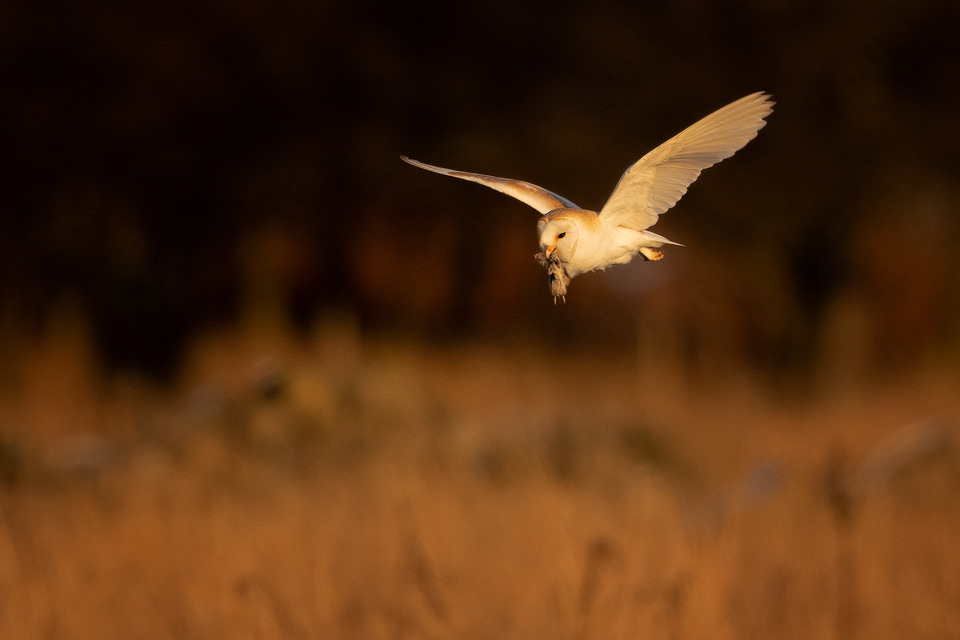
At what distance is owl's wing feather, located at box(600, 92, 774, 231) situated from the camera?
70 cm

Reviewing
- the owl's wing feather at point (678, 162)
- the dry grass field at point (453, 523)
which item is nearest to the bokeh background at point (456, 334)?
the dry grass field at point (453, 523)

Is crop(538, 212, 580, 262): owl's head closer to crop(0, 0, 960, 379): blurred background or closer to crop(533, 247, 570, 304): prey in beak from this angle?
crop(533, 247, 570, 304): prey in beak

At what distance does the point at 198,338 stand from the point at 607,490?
14.0 feet

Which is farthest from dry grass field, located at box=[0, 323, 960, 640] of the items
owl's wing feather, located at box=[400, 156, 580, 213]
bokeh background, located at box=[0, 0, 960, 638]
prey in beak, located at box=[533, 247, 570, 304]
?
prey in beak, located at box=[533, 247, 570, 304]

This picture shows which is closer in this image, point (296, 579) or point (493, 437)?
point (296, 579)

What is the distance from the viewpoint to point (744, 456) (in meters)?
4.99

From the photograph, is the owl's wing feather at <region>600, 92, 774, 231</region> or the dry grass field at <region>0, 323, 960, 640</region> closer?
the owl's wing feather at <region>600, 92, 774, 231</region>

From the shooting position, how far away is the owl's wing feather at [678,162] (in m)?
0.70

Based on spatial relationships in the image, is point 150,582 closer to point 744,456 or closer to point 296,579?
point 296,579

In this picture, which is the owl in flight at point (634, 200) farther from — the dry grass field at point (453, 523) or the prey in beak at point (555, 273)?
the dry grass field at point (453, 523)

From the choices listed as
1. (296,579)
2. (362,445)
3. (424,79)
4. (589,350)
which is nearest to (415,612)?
(296,579)

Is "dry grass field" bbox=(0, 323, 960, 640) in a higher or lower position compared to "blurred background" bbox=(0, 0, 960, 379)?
lower

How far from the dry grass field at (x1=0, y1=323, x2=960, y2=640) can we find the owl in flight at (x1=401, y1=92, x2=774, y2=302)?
1.38m

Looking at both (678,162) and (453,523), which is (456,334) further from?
(678,162)
